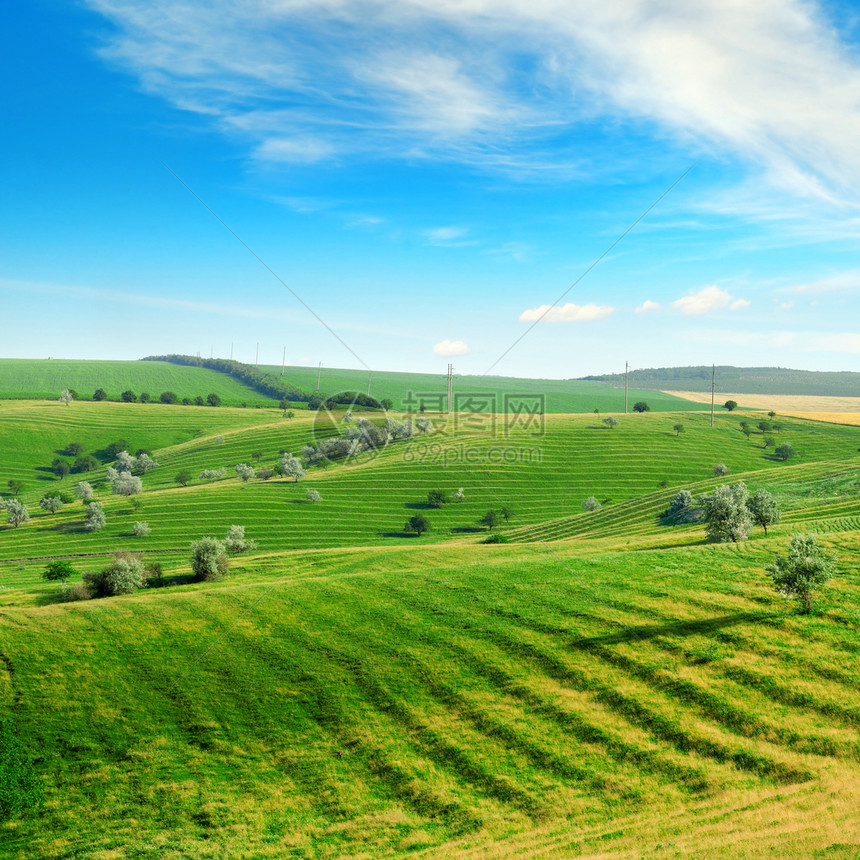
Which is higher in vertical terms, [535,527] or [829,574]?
[829,574]

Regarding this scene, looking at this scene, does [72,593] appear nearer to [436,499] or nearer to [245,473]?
[436,499]

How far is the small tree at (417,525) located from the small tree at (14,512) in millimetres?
64155

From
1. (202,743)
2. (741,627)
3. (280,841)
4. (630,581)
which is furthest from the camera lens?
(630,581)

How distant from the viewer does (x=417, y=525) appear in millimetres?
88125

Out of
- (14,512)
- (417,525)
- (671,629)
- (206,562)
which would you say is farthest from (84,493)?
(671,629)

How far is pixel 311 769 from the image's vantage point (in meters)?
25.4

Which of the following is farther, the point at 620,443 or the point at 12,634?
the point at 620,443

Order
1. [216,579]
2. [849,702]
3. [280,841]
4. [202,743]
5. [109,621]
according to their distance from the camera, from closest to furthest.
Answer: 1. [280,841]
2. [849,702]
3. [202,743]
4. [109,621]
5. [216,579]

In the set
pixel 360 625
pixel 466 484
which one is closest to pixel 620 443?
pixel 466 484

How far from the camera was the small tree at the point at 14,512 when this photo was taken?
94.1 metres

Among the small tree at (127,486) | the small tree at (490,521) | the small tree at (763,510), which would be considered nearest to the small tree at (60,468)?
the small tree at (127,486)

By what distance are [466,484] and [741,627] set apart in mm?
74123

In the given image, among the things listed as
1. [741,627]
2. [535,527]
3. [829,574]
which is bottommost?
[535,527]

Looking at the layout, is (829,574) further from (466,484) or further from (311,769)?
(466,484)
